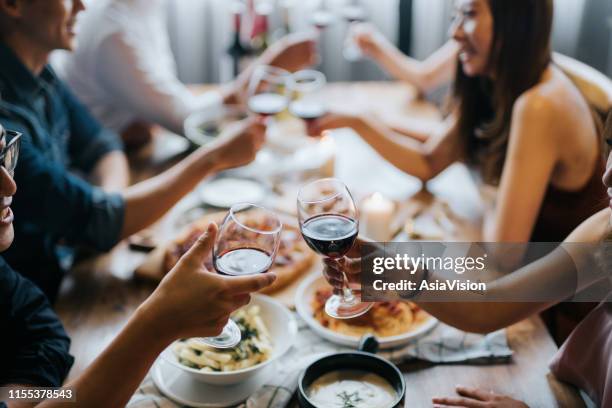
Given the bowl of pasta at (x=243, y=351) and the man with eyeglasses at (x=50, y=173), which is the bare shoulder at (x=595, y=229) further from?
the man with eyeglasses at (x=50, y=173)

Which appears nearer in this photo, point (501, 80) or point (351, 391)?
→ point (351, 391)

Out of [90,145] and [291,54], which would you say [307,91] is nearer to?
[291,54]

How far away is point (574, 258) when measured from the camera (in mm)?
1175

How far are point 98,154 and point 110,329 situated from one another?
81 centimetres

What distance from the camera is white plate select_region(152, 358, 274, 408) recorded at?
1135 millimetres

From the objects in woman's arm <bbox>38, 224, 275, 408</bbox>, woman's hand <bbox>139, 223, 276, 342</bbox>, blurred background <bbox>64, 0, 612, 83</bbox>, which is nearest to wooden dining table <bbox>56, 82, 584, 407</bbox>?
woman's arm <bbox>38, 224, 275, 408</bbox>

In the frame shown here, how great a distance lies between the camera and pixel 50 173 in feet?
4.96

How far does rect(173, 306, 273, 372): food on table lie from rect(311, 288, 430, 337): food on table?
5.7 inches

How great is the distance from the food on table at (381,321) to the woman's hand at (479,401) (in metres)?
0.20

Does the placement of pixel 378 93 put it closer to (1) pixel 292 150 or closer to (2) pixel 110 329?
(1) pixel 292 150

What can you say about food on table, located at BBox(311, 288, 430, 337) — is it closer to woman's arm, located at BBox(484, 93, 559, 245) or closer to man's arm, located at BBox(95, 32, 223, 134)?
woman's arm, located at BBox(484, 93, 559, 245)

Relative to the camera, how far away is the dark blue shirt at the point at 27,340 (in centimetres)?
113

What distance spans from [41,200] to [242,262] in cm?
72

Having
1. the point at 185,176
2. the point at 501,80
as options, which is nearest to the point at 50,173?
the point at 185,176
